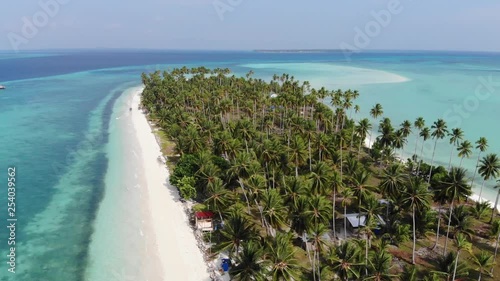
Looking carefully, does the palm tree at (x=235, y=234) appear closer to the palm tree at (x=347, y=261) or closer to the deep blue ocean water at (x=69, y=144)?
the palm tree at (x=347, y=261)

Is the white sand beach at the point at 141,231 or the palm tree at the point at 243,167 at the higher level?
the palm tree at the point at 243,167

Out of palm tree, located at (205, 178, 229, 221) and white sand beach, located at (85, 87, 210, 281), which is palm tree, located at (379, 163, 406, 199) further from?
white sand beach, located at (85, 87, 210, 281)

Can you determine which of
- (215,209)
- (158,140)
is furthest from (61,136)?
(215,209)

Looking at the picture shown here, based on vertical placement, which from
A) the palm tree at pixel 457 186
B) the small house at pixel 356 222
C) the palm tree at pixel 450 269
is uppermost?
the palm tree at pixel 457 186

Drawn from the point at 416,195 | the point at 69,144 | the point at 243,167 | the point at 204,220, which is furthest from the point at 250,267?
the point at 69,144

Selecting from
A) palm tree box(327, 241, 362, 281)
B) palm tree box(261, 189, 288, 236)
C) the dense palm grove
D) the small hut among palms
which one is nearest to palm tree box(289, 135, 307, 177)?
the dense palm grove

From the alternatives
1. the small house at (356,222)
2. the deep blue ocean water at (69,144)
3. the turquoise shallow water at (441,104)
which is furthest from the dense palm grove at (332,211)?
the deep blue ocean water at (69,144)

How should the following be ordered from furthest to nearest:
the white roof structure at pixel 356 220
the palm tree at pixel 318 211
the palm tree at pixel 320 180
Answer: the palm tree at pixel 320 180
the white roof structure at pixel 356 220
the palm tree at pixel 318 211

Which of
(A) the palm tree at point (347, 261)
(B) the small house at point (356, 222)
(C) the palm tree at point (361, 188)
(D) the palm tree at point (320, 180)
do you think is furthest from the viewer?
(D) the palm tree at point (320, 180)
